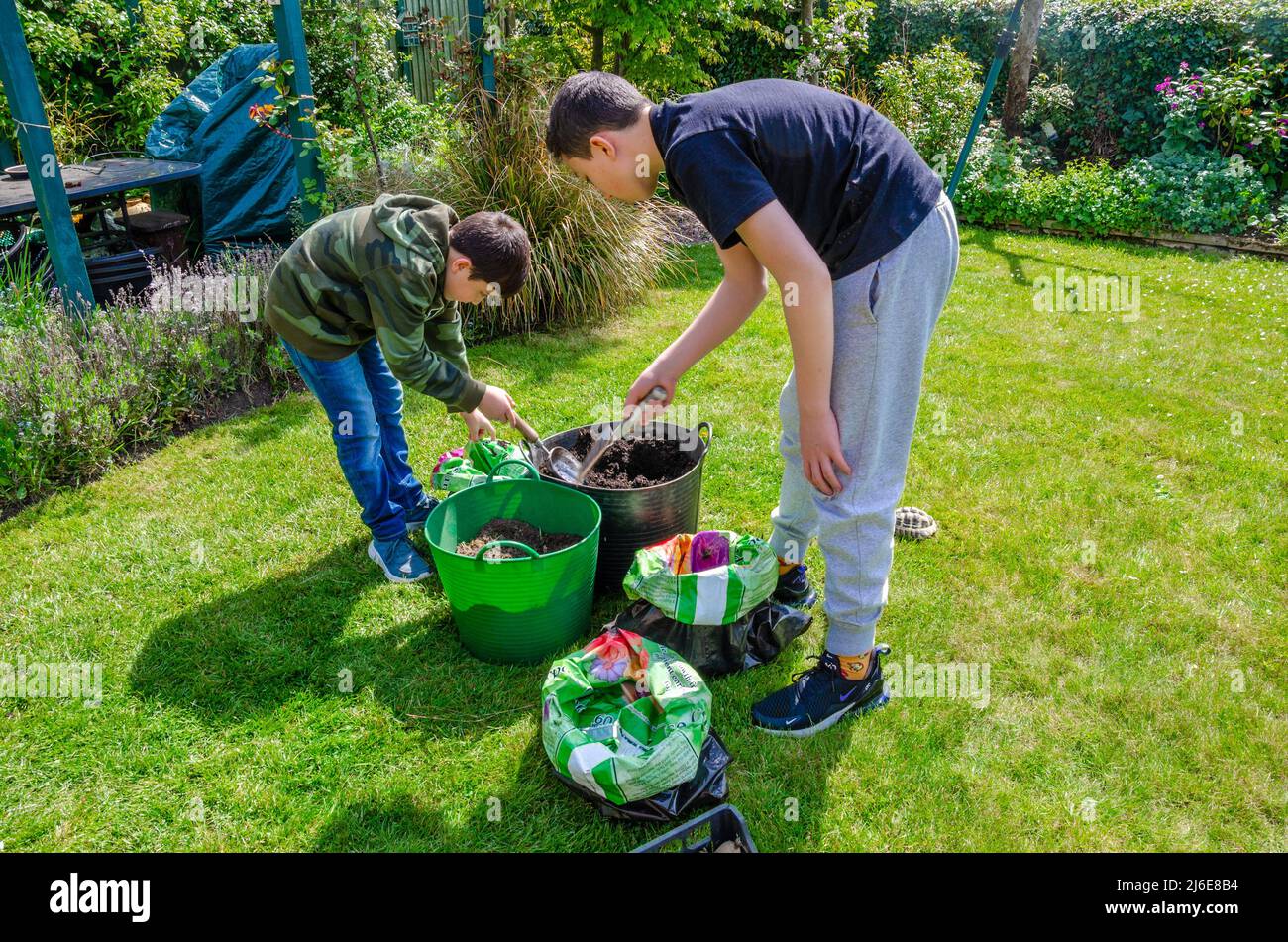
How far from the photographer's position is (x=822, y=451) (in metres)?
2.00

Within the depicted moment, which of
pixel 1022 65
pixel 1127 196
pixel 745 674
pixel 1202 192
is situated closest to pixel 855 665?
pixel 745 674

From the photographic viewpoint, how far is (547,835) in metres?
2.02

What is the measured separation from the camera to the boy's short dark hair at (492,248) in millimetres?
2393

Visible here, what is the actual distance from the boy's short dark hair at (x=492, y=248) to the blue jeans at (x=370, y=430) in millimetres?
588

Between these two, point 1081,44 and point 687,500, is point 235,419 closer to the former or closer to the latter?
point 687,500

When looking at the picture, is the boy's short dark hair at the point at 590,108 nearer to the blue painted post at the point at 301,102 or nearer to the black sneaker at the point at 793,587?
the black sneaker at the point at 793,587

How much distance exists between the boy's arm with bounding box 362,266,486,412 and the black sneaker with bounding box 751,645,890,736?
1387mm

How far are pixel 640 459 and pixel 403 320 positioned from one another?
3.23ft

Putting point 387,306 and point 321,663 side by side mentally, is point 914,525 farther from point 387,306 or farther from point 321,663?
point 321,663

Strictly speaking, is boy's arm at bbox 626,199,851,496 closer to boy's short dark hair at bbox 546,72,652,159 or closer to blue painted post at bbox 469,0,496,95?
boy's short dark hair at bbox 546,72,652,159

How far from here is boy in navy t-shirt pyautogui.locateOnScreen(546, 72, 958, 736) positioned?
170cm

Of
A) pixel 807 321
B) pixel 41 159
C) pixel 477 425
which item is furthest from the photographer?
pixel 41 159

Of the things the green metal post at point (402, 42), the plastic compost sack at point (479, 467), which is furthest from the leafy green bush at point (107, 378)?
the green metal post at point (402, 42)
